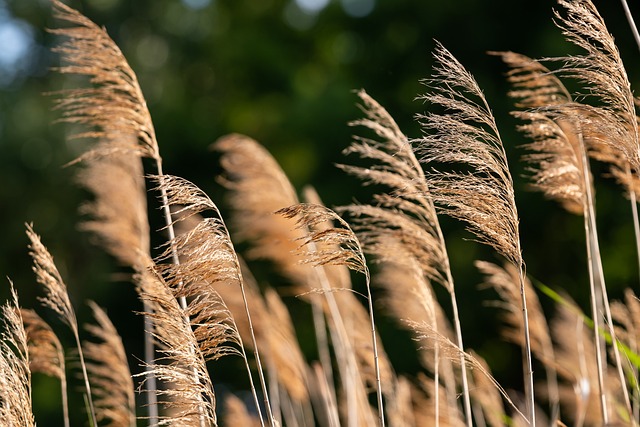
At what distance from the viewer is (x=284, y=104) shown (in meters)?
14.5

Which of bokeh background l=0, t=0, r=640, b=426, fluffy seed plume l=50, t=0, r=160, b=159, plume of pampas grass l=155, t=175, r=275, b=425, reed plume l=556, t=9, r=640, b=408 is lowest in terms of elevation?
bokeh background l=0, t=0, r=640, b=426

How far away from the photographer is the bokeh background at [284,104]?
12.0 metres

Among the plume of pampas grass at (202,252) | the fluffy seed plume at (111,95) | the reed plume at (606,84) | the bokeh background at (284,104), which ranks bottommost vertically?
the bokeh background at (284,104)

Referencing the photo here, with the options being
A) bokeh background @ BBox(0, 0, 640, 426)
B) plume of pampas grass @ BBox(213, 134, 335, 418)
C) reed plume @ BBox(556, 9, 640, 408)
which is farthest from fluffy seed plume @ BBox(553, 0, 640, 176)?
bokeh background @ BBox(0, 0, 640, 426)

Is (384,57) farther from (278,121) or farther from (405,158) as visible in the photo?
(405,158)

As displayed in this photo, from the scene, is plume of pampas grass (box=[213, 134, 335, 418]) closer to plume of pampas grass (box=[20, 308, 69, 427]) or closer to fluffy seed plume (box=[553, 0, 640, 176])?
plume of pampas grass (box=[20, 308, 69, 427])

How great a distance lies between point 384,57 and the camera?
47.2ft

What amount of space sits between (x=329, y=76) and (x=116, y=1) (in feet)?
20.7

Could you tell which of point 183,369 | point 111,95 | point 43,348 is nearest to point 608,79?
point 183,369

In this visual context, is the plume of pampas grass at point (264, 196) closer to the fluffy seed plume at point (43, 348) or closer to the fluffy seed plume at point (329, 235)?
the fluffy seed plume at point (43, 348)

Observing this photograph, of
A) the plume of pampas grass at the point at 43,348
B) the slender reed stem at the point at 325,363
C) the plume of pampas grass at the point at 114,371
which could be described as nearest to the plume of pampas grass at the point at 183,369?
the plume of pampas grass at the point at 43,348

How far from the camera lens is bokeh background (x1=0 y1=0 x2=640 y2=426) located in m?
12.0

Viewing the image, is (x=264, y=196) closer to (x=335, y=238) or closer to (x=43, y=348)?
(x=43, y=348)

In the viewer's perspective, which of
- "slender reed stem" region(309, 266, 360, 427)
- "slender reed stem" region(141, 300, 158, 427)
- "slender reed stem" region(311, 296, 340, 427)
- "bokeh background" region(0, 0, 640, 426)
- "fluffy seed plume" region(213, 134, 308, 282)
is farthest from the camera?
"bokeh background" region(0, 0, 640, 426)
